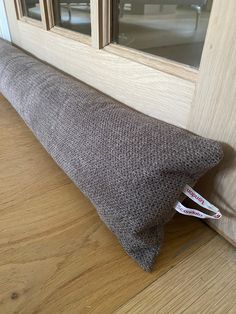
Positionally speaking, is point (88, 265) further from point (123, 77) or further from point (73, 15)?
point (73, 15)

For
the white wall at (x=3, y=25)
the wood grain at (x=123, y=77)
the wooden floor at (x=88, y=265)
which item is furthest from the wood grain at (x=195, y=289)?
the white wall at (x=3, y=25)

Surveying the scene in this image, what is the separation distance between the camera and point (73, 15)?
2.41 ft

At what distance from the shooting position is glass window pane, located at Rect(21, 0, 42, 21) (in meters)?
0.84

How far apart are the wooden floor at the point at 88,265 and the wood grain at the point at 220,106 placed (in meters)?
0.07

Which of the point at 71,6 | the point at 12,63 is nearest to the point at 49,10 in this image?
the point at 71,6

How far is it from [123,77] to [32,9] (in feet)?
2.01

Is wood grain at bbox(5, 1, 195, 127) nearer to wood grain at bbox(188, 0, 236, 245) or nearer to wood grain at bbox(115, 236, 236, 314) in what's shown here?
wood grain at bbox(188, 0, 236, 245)

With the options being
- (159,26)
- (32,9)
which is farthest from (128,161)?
(32,9)

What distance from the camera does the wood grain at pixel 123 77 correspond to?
43 centimetres

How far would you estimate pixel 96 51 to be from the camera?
0.60 m

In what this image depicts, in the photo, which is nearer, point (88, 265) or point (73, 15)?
point (88, 265)

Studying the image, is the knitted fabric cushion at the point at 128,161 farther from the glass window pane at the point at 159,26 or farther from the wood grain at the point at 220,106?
the glass window pane at the point at 159,26

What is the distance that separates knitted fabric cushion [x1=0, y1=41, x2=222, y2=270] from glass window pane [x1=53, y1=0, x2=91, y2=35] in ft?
0.80

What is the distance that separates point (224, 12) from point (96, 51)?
13.7 inches
